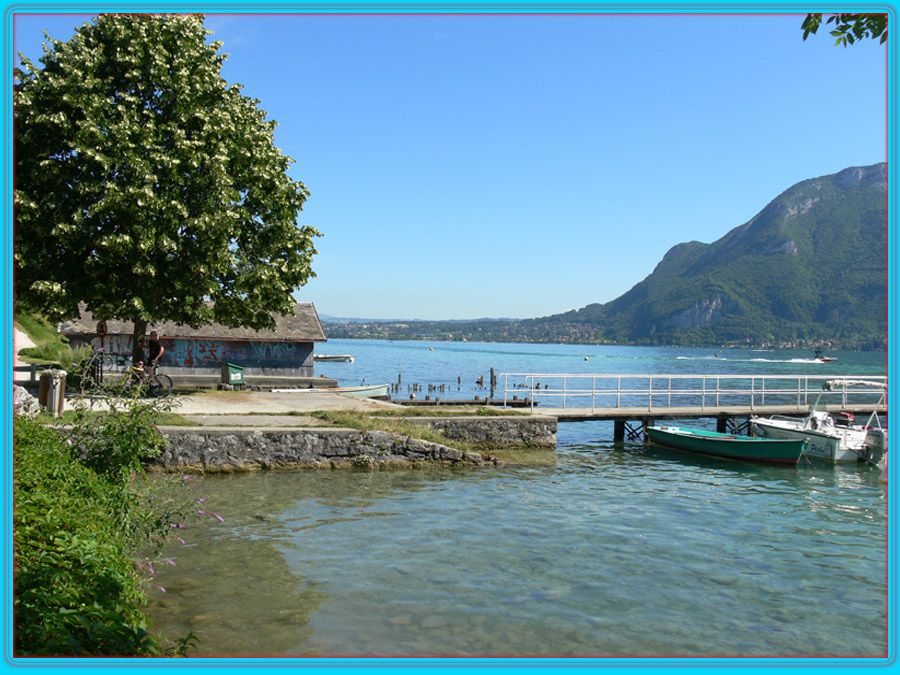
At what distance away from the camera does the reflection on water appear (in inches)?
367

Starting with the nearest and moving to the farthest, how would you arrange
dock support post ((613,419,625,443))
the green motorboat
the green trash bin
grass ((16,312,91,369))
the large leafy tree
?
the large leafy tree → the green motorboat → dock support post ((613,419,625,443)) → the green trash bin → grass ((16,312,91,369))

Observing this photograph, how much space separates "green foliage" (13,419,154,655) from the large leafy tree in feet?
56.2

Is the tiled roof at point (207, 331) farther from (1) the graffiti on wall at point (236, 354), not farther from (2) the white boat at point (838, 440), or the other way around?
(2) the white boat at point (838, 440)

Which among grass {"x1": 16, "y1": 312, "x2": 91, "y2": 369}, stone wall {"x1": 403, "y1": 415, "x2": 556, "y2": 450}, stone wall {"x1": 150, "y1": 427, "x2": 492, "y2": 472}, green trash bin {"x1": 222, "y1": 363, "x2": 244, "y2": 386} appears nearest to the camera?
stone wall {"x1": 150, "y1": 427, "x2": 492, "y2": 472}

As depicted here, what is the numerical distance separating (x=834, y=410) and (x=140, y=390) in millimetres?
33409

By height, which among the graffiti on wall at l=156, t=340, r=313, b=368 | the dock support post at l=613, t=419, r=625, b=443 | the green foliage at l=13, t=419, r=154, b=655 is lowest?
the dock support post at l=613, t=419, r=625, b=443

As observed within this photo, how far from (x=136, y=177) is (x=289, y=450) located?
10786 millimetres

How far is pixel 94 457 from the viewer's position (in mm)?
11148

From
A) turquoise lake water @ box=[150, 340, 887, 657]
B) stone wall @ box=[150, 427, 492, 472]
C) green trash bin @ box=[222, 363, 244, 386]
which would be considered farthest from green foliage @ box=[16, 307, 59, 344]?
turquoise lake water @ box=[150, 340, 887, 657]

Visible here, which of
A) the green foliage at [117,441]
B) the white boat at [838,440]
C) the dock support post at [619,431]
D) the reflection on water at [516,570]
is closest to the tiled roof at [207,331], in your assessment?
the dock support post at [619,431]

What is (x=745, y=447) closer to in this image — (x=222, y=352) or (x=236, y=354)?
(x=236, y=354)

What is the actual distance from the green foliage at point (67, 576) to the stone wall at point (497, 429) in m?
16.6

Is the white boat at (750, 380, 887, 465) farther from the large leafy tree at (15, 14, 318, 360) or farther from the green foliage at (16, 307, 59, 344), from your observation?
the green foliage at (16, 307, 59, 344)
